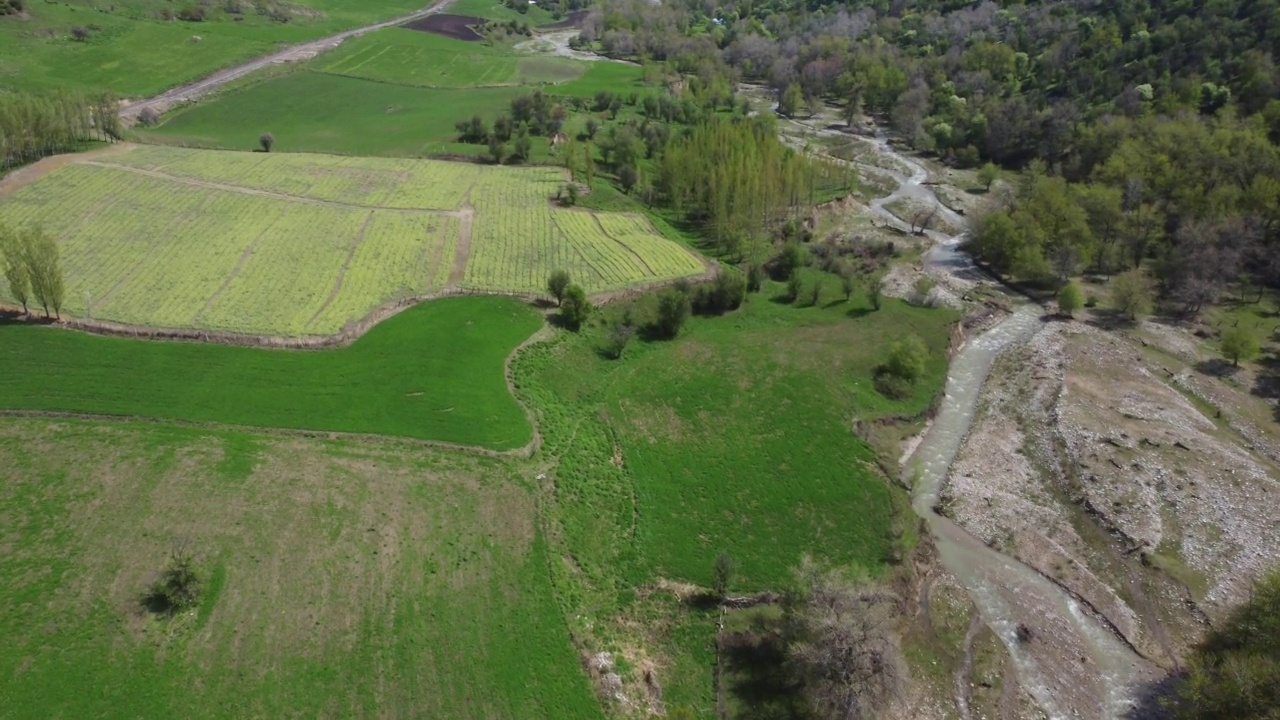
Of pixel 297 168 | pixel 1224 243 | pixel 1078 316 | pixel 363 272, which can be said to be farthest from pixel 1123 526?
pixel 297 168

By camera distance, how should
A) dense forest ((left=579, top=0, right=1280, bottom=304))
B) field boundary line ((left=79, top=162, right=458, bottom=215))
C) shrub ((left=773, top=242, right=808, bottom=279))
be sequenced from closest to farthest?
shrub ((left=773, top=242, right=808, bottom=279)) → field boundary line ((left=79, top=162, right=458, bottom=215)) → dense forest ((left=579, top=0, right=1280, bottom=304))

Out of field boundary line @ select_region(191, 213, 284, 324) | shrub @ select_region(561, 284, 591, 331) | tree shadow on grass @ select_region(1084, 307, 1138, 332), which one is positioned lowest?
field boundary line @ select_region(191, 213, 284, 324)

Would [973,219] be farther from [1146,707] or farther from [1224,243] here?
[1146,707]

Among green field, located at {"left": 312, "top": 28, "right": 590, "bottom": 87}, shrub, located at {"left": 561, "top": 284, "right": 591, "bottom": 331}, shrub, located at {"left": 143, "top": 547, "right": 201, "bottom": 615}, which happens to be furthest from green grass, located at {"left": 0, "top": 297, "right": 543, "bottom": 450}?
green field, located at {"left": 312, "top": 28, "right": 590, "bottom": 87}

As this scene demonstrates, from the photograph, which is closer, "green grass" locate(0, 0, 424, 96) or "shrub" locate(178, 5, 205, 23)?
"green grass" locate(0, 0, 424, 96)

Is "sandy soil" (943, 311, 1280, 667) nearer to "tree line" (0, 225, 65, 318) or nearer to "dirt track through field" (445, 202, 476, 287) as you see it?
"dirt track through field" (445, 202, 476, 287)
